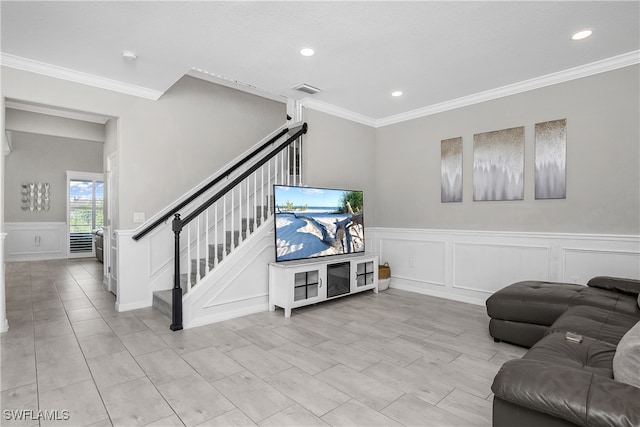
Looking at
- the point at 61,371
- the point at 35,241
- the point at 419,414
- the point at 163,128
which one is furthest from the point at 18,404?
the point at 35,241

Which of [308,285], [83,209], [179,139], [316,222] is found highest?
[179,139]

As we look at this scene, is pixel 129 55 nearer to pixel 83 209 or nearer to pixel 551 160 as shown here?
pixel 551 160

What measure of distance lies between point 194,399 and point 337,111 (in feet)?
13.1

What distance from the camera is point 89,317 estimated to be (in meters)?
3.69

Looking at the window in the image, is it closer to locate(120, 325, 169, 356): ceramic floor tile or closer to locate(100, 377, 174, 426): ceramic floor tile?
locate(120, 325, 169, 356): ceramic floor tile

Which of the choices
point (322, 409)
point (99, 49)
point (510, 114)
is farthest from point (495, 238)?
point (99, 49)

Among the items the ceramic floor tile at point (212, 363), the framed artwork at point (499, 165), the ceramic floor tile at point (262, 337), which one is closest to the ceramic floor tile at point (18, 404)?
the ceramic floor tile at point (212, 363)

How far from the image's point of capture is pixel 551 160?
3.76 metres

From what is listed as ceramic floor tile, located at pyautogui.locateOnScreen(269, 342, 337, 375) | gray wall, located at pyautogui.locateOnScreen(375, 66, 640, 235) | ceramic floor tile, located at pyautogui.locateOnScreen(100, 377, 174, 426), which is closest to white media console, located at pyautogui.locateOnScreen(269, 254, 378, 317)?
ceramic floor tile, located at pyautogui.locateOnScreen(269, 342, 337, 375)

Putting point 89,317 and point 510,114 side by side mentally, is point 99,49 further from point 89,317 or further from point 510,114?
point 510,114

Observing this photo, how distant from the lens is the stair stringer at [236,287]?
350 centimetres

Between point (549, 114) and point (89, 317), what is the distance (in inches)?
218

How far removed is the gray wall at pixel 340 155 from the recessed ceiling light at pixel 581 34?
112 inches

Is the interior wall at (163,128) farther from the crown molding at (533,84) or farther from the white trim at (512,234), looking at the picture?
the white trim at (512,234)
